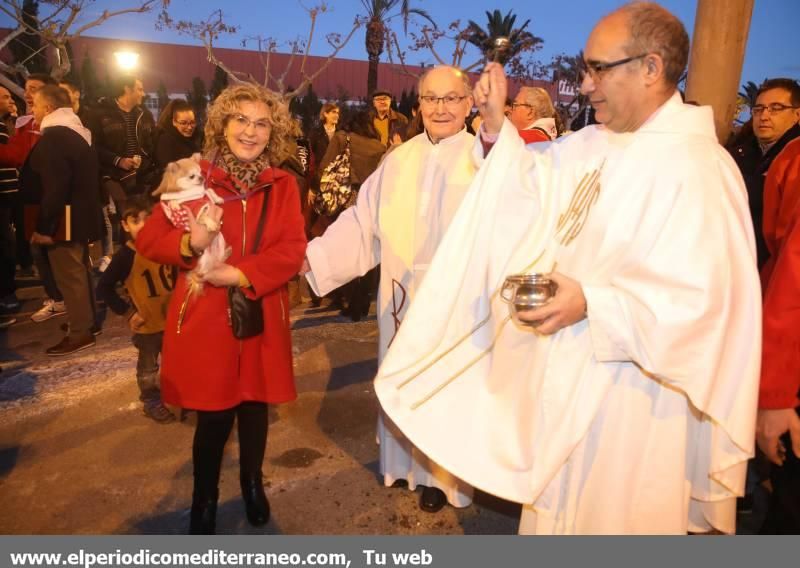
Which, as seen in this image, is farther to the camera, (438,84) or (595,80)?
(438,84)

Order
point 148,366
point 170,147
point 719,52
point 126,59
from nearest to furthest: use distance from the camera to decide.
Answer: point 148,366 → point 719,52 → point 170,147 → point 126,59

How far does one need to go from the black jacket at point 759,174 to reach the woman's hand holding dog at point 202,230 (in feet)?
10.2

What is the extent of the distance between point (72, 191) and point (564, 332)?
494 cm

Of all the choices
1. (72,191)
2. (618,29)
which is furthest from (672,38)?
(72,191)

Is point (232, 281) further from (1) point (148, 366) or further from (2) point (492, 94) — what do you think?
(1) point (148, 366)

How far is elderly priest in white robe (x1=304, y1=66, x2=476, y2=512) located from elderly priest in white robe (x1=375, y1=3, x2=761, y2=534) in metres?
0.79

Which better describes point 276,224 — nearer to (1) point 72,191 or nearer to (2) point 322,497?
(2) point 322,497

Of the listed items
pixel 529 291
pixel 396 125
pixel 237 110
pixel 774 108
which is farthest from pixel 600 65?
pixel 396 125

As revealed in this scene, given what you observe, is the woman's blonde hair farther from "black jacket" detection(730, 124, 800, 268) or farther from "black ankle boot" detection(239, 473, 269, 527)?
"black jacket" detection(730, 124, 800, 268)

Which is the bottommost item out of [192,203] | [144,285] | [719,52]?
[144,285]

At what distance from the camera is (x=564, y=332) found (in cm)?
205

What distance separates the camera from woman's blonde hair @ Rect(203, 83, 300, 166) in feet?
9.07

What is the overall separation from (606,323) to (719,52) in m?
4.70

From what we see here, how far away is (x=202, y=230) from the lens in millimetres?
2498
